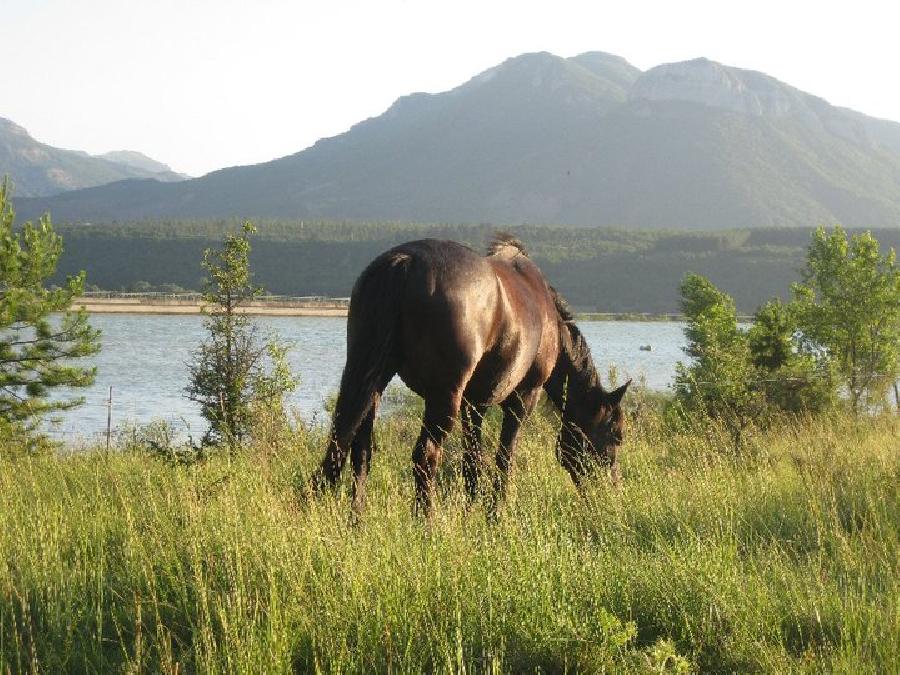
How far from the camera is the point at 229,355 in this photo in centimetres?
1123

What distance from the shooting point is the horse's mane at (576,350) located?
313 inches

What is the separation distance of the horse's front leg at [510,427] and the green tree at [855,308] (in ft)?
54.8

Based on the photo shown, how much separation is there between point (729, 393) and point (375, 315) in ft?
39.2

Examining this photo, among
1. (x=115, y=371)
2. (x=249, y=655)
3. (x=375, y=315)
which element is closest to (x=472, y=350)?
(x=375, y=315)

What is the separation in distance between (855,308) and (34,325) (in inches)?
716

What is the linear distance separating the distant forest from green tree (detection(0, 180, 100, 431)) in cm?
8656

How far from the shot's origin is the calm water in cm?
2803

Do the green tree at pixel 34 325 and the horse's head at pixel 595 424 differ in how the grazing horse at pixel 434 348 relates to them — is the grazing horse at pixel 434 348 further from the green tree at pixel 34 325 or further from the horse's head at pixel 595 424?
the green tree at pixel 34 325

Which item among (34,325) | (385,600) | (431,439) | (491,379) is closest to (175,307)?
(34,325)

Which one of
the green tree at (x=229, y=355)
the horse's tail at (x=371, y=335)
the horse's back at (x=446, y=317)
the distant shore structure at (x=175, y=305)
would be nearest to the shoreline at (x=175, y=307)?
the distant shore structure at (x=175, y=305)

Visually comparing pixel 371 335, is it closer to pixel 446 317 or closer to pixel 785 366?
pixel 446 317

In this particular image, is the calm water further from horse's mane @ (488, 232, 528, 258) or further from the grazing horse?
horse's mane @ (488, 232, 528, 258)

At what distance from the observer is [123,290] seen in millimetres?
102938

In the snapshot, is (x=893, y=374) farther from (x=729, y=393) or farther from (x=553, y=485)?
(x=553, y=485)
